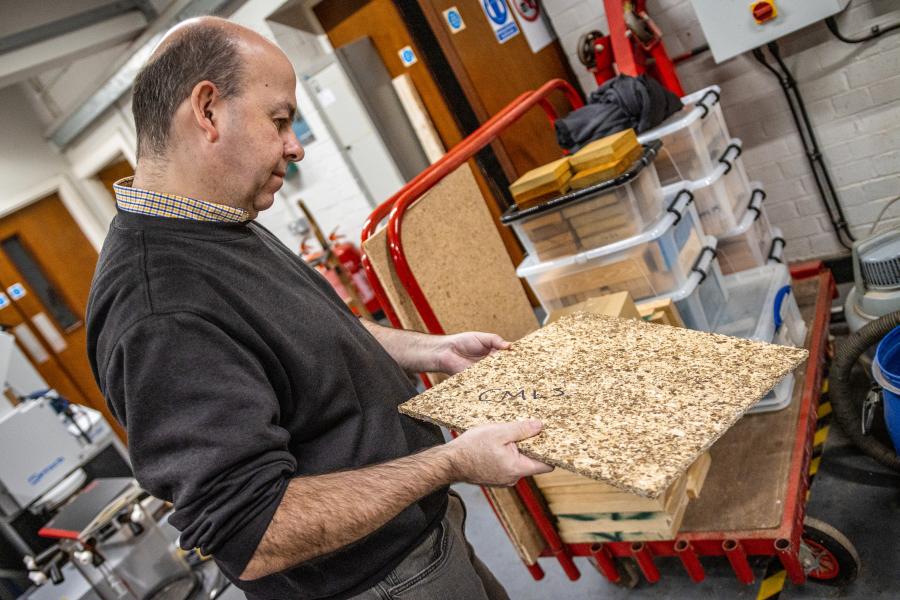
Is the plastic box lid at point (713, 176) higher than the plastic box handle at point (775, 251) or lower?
higher

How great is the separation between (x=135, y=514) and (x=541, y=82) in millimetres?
3209

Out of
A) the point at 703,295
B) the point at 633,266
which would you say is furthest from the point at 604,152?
the point at 703,295

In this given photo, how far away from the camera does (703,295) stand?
2.36 meters

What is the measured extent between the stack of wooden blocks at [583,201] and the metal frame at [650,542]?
0.27 m

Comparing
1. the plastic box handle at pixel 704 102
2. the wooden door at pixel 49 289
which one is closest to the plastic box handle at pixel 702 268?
the plastic box handle at pixel 704 102

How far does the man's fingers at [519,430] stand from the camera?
3.55 ft

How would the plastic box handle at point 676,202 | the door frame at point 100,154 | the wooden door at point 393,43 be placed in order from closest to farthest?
the plastic box handle at point 676,202, the wooden door at point 393,43, the door frame at point 100,154

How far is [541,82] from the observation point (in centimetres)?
350

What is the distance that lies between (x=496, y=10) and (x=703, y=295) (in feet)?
6.90

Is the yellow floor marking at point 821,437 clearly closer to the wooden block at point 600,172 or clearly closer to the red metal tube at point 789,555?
the red metal tube at point 789,555

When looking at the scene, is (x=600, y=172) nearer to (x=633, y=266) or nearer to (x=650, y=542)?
(x=633, y=266)

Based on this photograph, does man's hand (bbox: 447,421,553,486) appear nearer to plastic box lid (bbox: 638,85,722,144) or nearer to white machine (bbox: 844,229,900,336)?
plastic box lid (bbox: 638,85,722,144)

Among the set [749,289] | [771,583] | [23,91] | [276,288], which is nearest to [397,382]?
→ [276,288]

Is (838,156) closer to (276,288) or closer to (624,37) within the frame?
(624,37)
